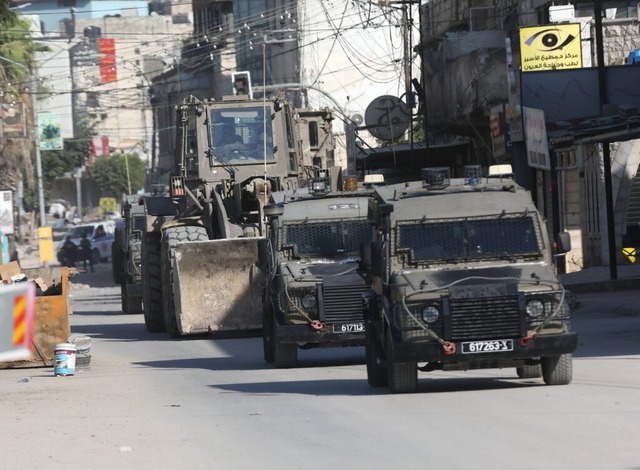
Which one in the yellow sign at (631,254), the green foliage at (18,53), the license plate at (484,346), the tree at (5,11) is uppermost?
the green foliage at (18,53)

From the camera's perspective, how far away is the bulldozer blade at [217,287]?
72.7 feet

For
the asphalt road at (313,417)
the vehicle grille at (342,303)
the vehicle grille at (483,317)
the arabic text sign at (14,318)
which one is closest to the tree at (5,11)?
the asphalt road at (313,417)

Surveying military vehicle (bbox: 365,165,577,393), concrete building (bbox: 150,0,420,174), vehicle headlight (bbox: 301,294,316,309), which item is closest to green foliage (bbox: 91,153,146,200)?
concrete building (bbox: 150,0,420,174)

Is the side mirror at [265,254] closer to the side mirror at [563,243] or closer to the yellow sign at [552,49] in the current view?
the side mirror at [563,243]

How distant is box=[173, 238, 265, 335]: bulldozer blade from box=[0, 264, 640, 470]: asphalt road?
8.95 feet

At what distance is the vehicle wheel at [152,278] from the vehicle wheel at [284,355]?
806 cm

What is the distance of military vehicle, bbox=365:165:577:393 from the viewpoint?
12.8m

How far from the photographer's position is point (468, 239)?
45.0ft

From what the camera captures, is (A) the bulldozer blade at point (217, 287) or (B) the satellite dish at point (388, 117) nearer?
(A) the bulldozer blade at point (217, 287)

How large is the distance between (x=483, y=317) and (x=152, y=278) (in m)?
13.2

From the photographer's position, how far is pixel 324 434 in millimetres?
10898

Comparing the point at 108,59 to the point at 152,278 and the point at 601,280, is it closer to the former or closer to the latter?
the point at 601,280

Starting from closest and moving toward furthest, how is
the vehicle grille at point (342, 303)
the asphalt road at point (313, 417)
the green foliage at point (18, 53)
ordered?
1. the asphalt road at point (313, 417)
2. the vehicle grille at point (342, 303)
3. the green foliage at point (18, 53)

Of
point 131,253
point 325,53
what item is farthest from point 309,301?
point 325,53
